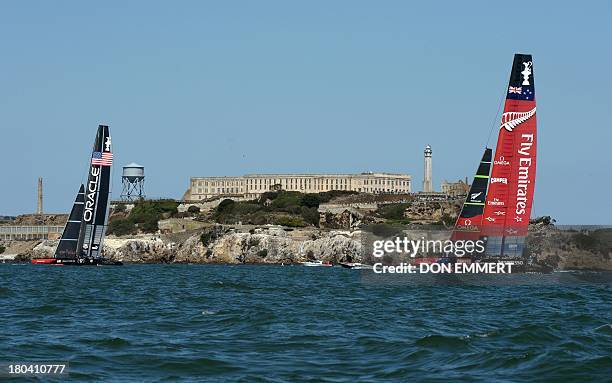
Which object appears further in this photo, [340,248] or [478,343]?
[340,248]

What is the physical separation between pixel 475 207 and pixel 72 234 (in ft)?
155

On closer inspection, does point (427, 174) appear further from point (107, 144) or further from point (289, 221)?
point (107, 144)

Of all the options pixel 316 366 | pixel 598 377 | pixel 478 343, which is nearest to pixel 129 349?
pixel 316 366

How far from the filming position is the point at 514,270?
2201 inches

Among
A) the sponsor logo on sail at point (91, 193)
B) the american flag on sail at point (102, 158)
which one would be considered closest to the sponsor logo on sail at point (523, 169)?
the american flag on sail at point (102, 158)

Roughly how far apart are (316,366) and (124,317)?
11.1 m

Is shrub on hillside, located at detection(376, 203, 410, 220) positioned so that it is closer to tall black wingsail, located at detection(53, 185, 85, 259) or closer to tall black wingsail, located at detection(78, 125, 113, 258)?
tall black wingsail, located at detection(78, 125, 113, 258)

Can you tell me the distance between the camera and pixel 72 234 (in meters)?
94.9

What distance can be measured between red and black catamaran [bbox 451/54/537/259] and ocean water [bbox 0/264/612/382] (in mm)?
14130

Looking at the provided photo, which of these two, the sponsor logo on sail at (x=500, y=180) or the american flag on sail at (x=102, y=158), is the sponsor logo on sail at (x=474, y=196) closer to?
the sponsor logo on sail at (x=500, y=180)

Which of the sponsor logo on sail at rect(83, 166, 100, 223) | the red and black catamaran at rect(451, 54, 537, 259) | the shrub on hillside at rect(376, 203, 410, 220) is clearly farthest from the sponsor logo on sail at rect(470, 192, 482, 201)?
the shrub on hillside at rect(376, 203, 410, 220)

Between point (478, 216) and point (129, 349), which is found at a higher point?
point (478, 216)

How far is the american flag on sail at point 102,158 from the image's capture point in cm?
9375

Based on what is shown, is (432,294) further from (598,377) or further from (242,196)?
(242,196)
